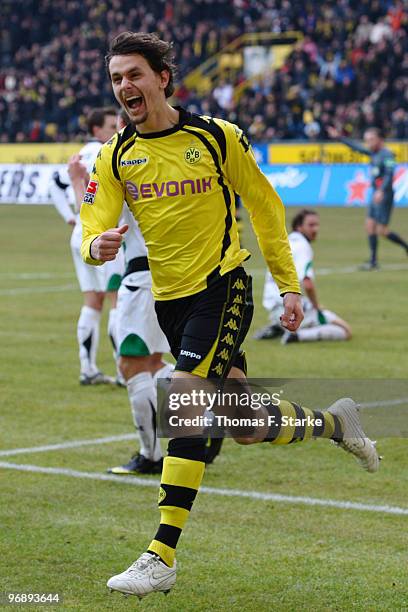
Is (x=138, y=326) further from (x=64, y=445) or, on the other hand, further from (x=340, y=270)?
(x=340, y=270)

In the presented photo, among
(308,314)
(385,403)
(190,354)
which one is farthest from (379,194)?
(190,354)

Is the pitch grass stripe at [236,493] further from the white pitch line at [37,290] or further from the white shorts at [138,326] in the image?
the white pitch line at [37,290]

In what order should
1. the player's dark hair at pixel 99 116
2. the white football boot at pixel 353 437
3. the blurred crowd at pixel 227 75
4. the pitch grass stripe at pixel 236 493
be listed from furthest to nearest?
the blurred crowd at pixel 227 75 → the player's dark hair at pixel 99 116 → the pitch grass stripe at pixel 236 493 → the white football boot at pixel 353 437

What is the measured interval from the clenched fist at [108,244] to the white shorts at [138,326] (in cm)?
207

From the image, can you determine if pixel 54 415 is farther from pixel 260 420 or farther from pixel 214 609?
pixel 214 609

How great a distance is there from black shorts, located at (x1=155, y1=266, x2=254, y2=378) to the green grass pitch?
0.88 m

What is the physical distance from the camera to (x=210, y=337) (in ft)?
17.0

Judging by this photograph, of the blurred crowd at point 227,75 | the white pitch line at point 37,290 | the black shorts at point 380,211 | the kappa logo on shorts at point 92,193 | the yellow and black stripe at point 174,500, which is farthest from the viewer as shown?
the blurred crowd at point 227,75

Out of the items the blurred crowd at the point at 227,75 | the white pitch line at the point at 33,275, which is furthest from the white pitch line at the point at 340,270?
the blurred crowd at the point at 227,75

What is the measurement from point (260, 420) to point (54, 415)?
11.9ft

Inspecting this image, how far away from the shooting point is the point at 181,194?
17.3ft

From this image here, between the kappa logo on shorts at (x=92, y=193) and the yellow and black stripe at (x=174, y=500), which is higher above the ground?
the kappa logo on shorts at (x=92, y=193)

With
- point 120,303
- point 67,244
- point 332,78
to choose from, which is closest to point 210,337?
point 120,303

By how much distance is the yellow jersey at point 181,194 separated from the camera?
17.3ft
